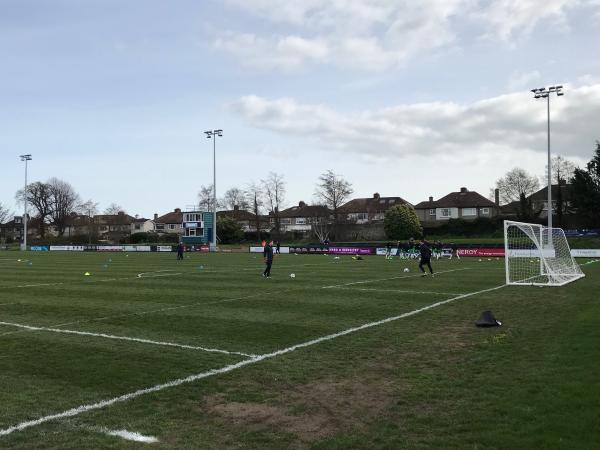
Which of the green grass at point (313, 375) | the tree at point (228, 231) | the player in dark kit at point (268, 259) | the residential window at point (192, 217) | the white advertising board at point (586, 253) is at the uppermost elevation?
the residential window at point (192, 217)

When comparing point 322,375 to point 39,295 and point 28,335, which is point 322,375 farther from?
point 39,295

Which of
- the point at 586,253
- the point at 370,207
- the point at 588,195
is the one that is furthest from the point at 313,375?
the point at 370,207

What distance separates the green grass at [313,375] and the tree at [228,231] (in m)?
72.8

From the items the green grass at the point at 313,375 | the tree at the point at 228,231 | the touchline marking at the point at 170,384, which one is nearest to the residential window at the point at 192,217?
the tree at the point at 228,231

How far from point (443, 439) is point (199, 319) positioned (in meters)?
8.62

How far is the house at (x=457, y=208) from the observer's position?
96375 millimetres

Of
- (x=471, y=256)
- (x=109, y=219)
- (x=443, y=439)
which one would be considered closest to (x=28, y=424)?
(x=443, y=439)

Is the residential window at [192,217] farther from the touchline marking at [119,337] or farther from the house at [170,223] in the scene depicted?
the touchline marking at [119,337]

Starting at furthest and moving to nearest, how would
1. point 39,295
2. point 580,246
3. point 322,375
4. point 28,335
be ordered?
point 580,246
point 39,295
point 28,335
point 322,375

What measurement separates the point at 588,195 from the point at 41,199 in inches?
3953

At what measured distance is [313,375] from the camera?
794 cm

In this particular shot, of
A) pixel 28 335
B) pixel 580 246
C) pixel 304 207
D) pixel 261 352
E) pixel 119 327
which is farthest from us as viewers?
pixel 304 207

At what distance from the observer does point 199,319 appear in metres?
13.0

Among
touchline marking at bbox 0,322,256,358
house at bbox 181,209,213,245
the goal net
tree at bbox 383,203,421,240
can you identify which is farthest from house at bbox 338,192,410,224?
touchline marking at bbox 0,322,256,358
